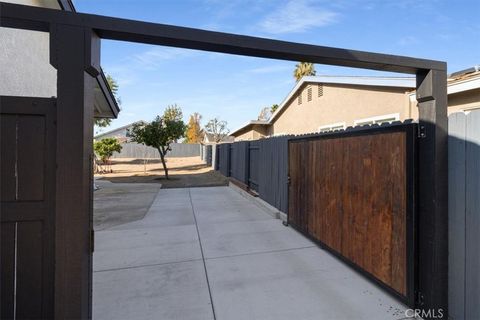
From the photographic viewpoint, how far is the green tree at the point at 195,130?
59656 millimetres

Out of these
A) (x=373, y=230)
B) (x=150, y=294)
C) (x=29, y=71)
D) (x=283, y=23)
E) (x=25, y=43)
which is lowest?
(x=150, y=294)

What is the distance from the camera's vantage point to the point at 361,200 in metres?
3.98

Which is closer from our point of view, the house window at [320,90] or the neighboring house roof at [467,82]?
the neighboring house roof at [467,82]

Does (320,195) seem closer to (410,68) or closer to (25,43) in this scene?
(410,68)

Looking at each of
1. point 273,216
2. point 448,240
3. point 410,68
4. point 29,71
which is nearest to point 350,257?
point 448,240

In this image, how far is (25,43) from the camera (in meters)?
4.23

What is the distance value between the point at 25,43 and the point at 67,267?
3.75 m

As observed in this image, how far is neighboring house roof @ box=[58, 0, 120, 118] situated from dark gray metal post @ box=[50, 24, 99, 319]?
3.44 meters

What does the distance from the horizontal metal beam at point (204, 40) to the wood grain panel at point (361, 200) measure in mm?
801

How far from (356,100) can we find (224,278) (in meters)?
8.21

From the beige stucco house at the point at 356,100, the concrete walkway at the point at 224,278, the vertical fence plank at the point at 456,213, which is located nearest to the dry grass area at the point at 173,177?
the beige stucco house at the point at 356,100

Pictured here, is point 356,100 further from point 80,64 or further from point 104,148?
point 104,148

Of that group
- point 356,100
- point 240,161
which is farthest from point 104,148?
point 356,100

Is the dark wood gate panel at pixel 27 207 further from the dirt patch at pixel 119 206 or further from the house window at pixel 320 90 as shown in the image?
the house window at pixel 320 90
